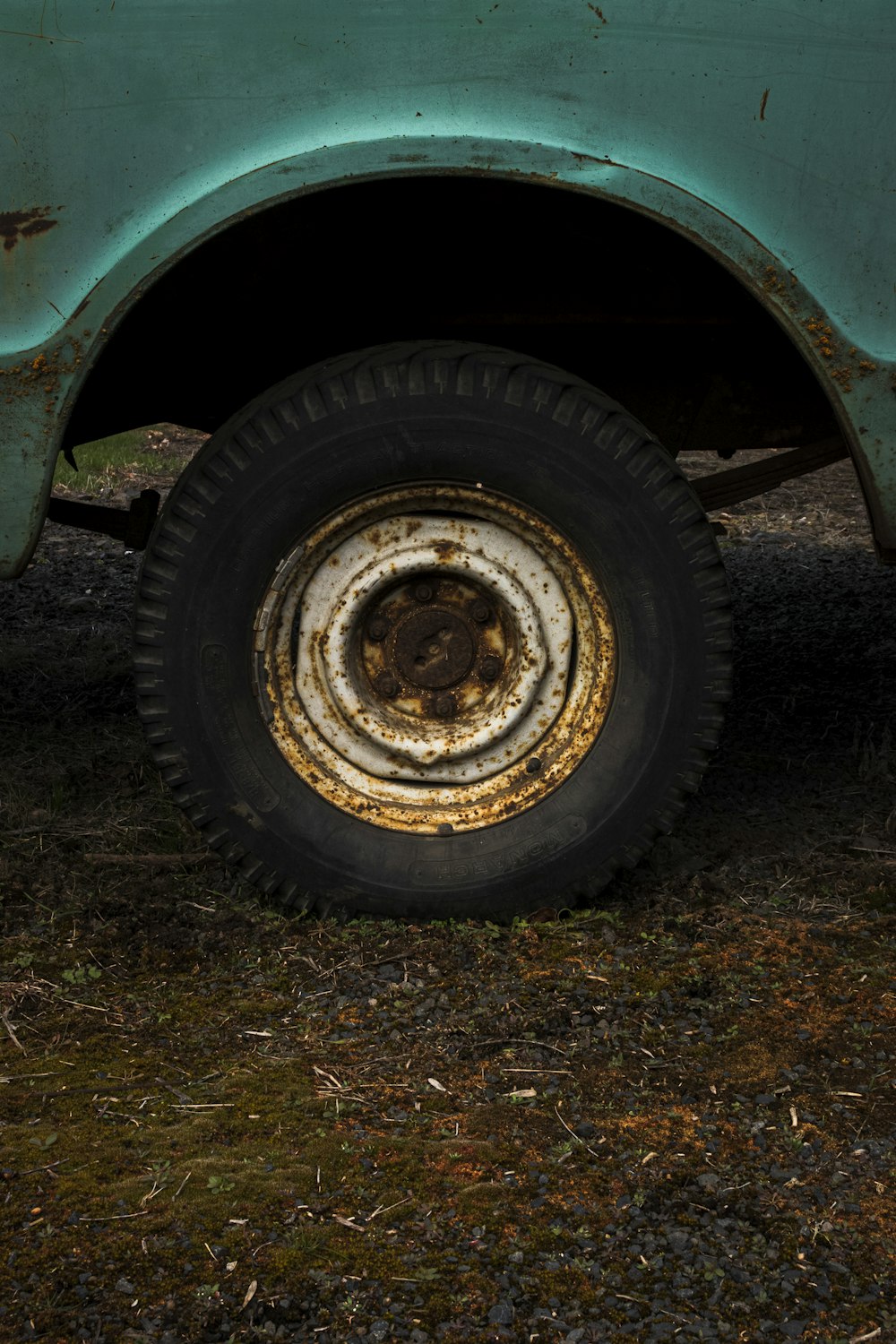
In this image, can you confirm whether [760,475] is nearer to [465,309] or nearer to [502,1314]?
[465,309]

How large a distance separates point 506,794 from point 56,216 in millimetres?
1418

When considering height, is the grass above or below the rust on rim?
above

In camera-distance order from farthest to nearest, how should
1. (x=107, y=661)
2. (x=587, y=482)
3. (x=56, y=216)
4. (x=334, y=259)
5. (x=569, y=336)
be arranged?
(x=107, y=661)
(x=569, y=336)
(x=334, y=259)
(x=587, y=482)
(x=56, y=216)

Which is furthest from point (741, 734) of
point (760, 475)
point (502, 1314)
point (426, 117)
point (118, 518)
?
point (502, 1314)

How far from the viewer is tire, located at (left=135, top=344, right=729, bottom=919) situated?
2674mm

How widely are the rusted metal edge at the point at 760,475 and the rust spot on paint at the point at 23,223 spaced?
164 centimetres

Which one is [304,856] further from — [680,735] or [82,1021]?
[680,735]

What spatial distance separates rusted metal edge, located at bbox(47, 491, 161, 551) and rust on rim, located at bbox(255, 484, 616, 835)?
2.32 feet

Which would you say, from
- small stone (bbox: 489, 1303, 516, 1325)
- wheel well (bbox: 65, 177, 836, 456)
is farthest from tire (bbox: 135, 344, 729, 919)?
small stone (bbox: 489, 1303, 516, 1325)

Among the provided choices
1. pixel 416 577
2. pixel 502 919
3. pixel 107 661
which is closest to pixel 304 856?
pixel 502 919

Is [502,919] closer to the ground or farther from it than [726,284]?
closer to the ground

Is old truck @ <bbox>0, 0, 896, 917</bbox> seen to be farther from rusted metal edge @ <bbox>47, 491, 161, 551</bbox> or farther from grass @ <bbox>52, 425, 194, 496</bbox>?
grass @ <bbox>52, 425, 194, 496</bbox>

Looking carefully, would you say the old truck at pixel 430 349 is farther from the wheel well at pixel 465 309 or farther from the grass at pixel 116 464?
the grass at pixel 116 464

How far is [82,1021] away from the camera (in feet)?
8.25
